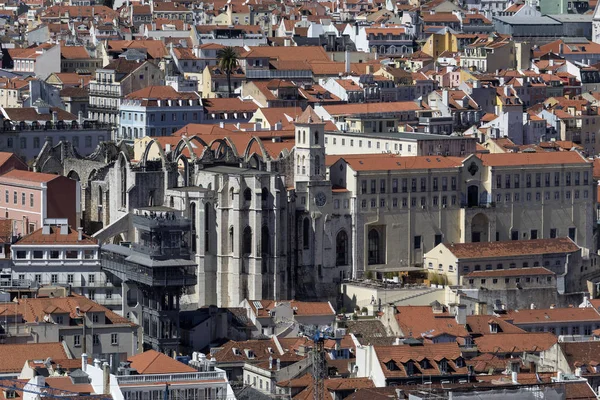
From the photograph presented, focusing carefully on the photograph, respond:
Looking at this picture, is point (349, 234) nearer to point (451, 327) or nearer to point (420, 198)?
point (420, 198)

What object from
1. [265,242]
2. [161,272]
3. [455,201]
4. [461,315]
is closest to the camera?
[161,272]

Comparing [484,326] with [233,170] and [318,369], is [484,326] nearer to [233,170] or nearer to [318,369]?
[233,170]

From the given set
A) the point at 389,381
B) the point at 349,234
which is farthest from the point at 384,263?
the point at 389,381

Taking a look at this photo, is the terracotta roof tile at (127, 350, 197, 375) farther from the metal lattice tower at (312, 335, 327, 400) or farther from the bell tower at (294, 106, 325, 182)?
the bell tower at (294, 106, 325, 182)

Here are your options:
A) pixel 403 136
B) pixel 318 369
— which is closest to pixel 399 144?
pixel 403 136

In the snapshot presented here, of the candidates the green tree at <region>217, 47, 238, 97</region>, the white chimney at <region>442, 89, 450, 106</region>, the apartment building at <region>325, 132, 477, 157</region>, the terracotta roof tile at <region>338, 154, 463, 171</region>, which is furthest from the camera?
the green tree at <region>217, 47, 238, 97</region>

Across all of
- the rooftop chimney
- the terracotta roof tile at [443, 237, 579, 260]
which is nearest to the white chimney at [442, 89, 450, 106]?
the terracotta roof tile at [443, 237, 579, 260]
